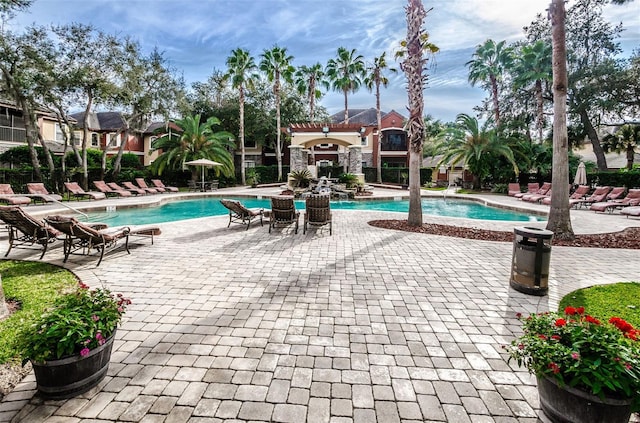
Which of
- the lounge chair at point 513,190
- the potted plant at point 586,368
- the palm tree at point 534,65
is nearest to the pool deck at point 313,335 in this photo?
the potted plant at point 586,368

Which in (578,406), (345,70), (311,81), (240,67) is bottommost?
(578,406)

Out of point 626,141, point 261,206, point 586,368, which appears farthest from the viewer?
point 626,141

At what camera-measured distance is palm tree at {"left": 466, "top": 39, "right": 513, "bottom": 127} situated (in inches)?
1053

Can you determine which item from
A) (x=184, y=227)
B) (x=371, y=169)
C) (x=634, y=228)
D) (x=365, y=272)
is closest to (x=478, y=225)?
(x=634, y=228)

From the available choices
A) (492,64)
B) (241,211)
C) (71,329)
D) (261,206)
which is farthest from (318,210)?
(492,64)

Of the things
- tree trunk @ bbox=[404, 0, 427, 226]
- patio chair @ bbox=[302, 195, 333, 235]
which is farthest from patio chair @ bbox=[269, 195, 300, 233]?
tree trunk @ bbox=[404, 0, 427, 226]

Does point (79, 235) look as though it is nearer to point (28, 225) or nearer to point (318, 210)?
point (28, 225)

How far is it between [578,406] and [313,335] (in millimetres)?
2304

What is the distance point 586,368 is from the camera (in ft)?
6.54

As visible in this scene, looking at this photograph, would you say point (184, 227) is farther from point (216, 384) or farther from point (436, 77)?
point (436, 77)

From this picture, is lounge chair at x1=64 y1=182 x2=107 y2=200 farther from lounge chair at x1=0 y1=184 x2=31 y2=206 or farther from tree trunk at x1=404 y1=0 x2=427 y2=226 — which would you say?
tree trunk at x1=404 y1=0 x2=427 y2=226

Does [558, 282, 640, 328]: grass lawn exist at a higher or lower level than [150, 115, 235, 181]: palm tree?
lower

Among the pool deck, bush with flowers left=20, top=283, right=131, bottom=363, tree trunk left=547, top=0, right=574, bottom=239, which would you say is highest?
tree trunk left=547, top=0, right=574, bottom=239

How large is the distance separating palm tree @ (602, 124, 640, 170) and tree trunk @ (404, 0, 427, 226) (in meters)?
30.5
